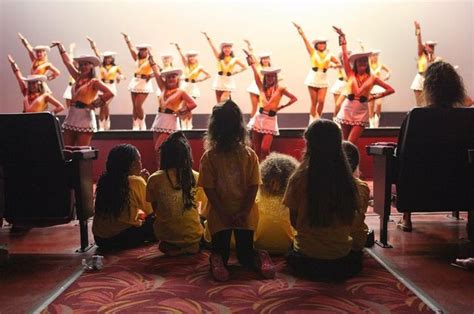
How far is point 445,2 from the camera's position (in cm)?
949

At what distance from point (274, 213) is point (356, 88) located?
8.78 ft

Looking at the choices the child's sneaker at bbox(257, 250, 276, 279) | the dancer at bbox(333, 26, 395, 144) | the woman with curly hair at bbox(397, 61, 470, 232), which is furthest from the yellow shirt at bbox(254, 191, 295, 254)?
the dancer at bbox(333, 26, 395, 144)

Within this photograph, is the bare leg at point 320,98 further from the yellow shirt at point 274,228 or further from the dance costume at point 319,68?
the yellow shirt at point 274,228

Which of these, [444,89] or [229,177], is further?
[444,89]

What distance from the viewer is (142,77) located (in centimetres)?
749

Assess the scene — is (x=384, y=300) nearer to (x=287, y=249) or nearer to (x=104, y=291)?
(x=287, y=249)

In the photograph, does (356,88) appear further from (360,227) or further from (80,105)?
(80,105)

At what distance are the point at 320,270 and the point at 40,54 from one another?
6.48m

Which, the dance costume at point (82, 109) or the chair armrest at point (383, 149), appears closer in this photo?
the chair armrest at point (383, 149)

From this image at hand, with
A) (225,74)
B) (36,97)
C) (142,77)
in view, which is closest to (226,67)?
(225,74)

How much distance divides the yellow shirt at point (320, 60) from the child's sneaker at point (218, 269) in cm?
547

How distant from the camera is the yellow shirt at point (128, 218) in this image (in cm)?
303

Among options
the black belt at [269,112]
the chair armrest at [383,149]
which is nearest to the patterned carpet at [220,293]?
the chair armrest at [383,149]

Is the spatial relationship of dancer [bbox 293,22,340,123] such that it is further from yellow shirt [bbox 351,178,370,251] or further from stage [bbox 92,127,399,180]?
yellow shirt [bbox 351,178,370,251]
